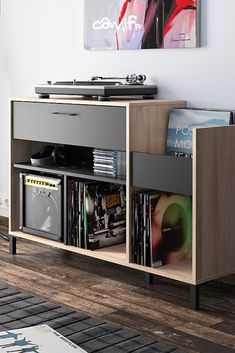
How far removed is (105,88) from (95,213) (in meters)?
0.58

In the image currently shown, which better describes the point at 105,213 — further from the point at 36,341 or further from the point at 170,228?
the point at 36,341

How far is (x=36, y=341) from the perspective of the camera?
94.0 inches

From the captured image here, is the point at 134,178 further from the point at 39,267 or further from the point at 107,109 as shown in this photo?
the point at 39,267

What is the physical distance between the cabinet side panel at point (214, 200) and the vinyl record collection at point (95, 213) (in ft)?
1.97

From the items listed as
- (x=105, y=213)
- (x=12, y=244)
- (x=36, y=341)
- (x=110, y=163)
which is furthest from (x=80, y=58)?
(x=36, y=341)

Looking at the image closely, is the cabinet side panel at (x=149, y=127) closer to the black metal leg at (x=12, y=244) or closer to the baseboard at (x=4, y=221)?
the black metal leg at (x=12, y=244)

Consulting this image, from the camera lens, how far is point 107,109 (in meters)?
3.12

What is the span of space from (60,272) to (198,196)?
2.94 feet

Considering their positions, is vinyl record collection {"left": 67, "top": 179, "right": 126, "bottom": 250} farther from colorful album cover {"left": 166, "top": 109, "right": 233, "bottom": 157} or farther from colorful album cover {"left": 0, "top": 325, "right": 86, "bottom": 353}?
colorful album cover {"left": 0, "top": 325, "right": 86, "bottom": 353}

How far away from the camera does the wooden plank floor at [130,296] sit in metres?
2.58

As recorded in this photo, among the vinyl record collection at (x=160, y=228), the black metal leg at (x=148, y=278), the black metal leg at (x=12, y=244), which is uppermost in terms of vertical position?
the vinyl record collection at (x=160, y=228)

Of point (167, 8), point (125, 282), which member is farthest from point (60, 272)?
point (167, 8)

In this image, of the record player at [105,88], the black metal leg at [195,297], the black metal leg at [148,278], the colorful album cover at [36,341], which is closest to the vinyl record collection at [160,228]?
the black metal leg at [148,278]

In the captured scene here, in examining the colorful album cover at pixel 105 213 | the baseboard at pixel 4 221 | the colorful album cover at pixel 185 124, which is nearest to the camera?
the colorful album cover at pixel 185 124
